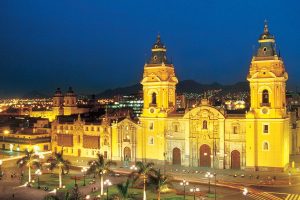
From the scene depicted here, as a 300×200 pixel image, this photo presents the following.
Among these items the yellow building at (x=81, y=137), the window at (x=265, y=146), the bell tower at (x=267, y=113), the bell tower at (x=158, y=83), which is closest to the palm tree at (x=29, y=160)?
the yellow building at (x=81, y=137)

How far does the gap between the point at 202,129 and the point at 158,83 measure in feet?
41.5

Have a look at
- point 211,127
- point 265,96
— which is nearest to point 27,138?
point 211,127

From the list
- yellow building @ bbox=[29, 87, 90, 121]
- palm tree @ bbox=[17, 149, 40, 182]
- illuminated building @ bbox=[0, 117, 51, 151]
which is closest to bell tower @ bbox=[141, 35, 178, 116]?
palm tree @ bbox=[17, 149, 40, 182]

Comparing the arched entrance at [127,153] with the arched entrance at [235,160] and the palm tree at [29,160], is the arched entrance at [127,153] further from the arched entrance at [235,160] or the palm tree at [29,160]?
the arched entrance at [235,160]

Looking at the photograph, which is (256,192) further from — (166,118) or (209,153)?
(166,118)

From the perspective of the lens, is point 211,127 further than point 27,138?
No

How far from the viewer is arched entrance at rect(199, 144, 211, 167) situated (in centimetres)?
8181

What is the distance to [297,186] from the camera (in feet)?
214

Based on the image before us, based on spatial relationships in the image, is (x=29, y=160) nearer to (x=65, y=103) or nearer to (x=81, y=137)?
(x=81, y=137)

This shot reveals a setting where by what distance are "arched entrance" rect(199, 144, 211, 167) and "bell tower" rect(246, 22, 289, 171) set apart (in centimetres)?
759

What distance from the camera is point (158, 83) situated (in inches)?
3408

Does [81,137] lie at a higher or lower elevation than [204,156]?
higher

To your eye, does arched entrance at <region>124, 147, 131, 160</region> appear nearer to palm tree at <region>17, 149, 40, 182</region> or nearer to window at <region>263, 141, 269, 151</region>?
palm tree at <region>17, 149, 40, 182</region>

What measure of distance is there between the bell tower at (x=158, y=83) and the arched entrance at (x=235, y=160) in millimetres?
15290
